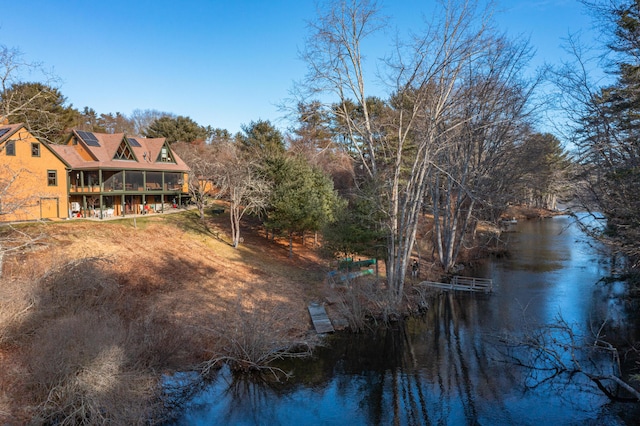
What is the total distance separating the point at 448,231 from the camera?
29281 mm

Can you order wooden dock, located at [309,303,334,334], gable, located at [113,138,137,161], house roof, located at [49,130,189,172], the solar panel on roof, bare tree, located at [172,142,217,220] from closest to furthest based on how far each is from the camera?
wooden dock, located at [309,303,334,334] → house roof, located at [49,130,189,172] → the solar panel on roof → bare tree, located at [172,142,217,220] → gable, located at [113,138,137,161]

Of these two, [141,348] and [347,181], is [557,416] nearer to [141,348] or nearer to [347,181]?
[141,348]

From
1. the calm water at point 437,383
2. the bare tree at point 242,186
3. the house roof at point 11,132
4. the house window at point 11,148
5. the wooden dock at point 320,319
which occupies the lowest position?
the calm water at point 437,383

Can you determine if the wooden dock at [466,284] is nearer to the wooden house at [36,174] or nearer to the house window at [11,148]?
the wooden house at [36,174]

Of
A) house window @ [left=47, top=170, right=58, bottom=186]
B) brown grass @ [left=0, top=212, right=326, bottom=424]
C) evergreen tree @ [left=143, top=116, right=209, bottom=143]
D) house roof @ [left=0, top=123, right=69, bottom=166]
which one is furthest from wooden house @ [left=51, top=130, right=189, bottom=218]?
evergreen tree @ [left=143, top=116, right=209, bottom=143]

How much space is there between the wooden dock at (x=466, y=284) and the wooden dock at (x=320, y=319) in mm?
7325

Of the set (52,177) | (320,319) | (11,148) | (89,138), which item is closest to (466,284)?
(320,319)

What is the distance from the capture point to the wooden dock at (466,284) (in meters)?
23.3

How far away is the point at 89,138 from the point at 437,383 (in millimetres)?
32994

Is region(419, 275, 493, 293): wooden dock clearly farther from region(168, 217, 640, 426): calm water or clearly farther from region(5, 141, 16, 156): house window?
region(5, 141, 16, 156): house window

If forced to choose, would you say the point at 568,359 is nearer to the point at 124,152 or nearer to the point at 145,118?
the point at 124,152

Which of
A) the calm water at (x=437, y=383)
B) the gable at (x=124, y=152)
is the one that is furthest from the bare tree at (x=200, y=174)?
the calm water at (x=437, y=383)

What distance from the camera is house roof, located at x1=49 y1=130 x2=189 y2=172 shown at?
32.0 m

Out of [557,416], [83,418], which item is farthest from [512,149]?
[83,418]
